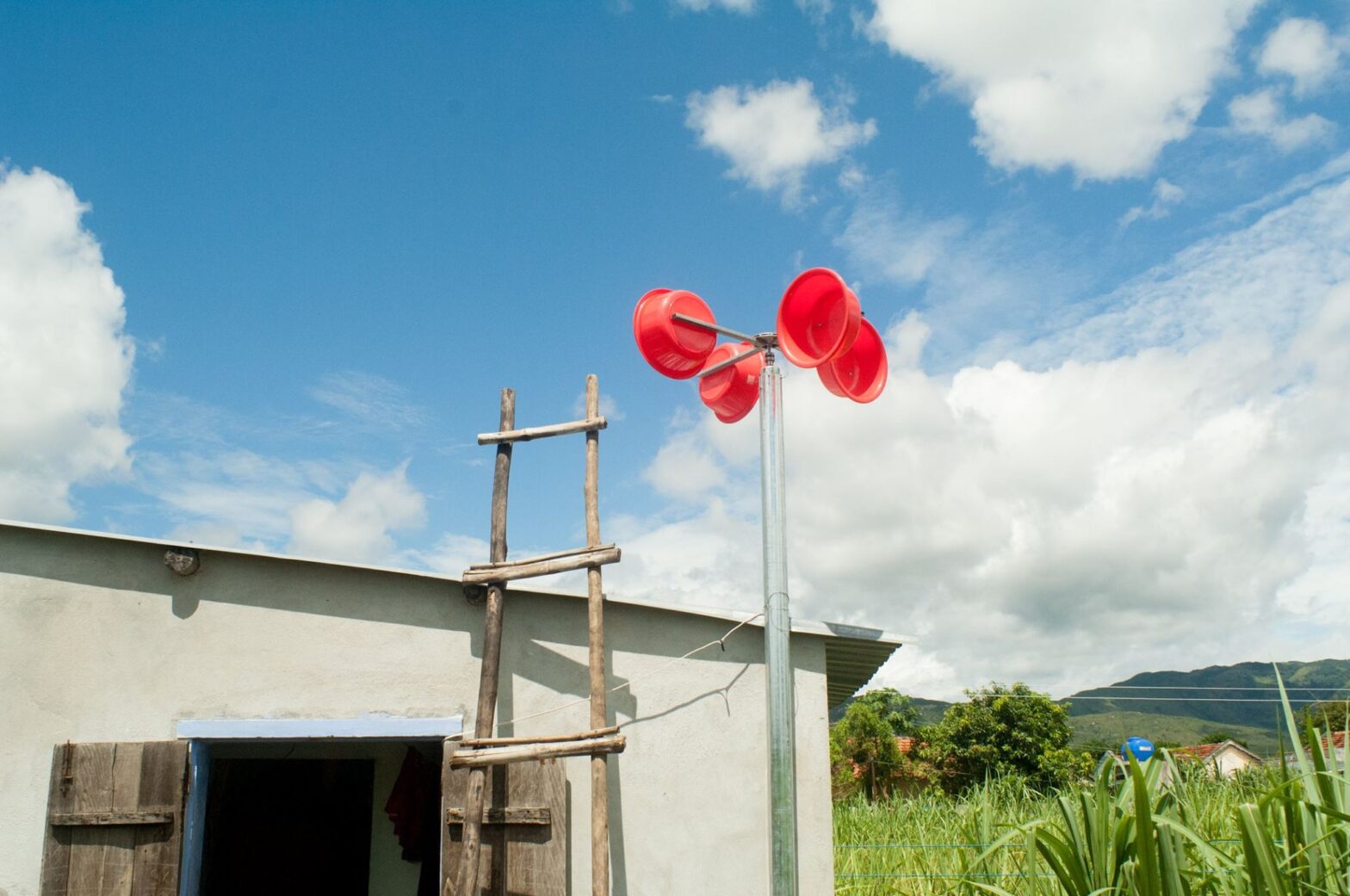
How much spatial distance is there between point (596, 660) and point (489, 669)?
0.58 m

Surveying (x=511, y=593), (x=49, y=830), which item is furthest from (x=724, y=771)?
(x=49, y=830)

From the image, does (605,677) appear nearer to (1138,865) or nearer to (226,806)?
(1138,865)

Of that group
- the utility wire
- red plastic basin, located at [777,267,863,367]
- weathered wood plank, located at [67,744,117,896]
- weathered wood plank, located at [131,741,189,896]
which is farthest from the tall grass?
weathered wood plank, located at [67,744,117,896]

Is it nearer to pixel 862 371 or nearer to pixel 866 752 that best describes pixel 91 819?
pixel 862 371

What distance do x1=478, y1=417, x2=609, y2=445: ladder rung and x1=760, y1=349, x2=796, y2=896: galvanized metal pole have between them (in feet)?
4.02

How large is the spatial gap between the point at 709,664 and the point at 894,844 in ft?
8.88

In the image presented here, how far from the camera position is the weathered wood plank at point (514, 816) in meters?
5.37

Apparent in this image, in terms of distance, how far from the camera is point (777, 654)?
4.64 metres

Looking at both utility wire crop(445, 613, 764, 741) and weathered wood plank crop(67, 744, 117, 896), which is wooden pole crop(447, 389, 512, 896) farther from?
weathered wood plank crop(67, 744, 117, 896)

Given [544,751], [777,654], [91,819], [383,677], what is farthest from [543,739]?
[91,819]

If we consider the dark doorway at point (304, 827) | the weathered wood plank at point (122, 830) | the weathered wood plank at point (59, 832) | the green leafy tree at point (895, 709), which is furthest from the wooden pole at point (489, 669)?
the green leafy tree at point (895, 709)

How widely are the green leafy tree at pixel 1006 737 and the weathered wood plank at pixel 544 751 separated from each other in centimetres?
1974

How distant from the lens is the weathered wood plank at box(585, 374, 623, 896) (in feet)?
16.7

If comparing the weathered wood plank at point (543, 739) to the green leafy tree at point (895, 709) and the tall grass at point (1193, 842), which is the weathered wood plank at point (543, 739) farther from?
the green leafy tree at point (895, 709)
